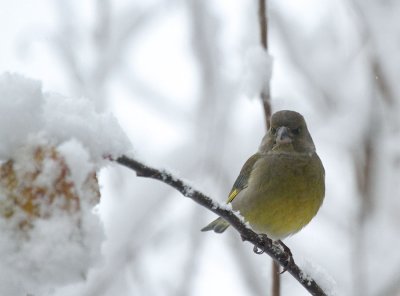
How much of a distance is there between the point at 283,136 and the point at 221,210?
210 cm

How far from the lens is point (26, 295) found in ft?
2.76

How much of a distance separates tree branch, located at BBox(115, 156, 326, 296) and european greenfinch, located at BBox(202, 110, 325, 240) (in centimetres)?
142

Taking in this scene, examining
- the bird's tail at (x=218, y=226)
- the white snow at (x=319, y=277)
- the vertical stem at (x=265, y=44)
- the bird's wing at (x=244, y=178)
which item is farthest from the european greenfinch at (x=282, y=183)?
the white snow at (x=319, y=277)

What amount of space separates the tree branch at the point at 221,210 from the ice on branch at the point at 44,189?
0.26ft

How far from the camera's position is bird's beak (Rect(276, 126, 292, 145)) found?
130 inches

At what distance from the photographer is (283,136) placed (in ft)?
10.8

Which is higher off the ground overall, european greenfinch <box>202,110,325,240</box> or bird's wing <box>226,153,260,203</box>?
bird's wing <box>226,153,260,203</box>

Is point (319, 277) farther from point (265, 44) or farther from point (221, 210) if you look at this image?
point (265, 44)

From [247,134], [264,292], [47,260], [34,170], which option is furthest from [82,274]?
[247,134]

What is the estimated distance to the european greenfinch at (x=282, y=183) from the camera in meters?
3.12

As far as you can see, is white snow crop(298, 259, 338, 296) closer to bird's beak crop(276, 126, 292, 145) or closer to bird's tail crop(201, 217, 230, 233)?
bird's beak crop(276, 126, 292, 145)

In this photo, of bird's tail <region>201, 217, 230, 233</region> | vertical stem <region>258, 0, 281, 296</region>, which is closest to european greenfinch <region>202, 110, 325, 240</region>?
bird's tail <region>201, 217, 230, 233</region>

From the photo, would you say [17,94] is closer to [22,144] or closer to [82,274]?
[22,144]

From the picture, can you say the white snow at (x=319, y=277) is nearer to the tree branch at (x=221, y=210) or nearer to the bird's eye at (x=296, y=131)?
the tree branch at (x=221, y=210)
